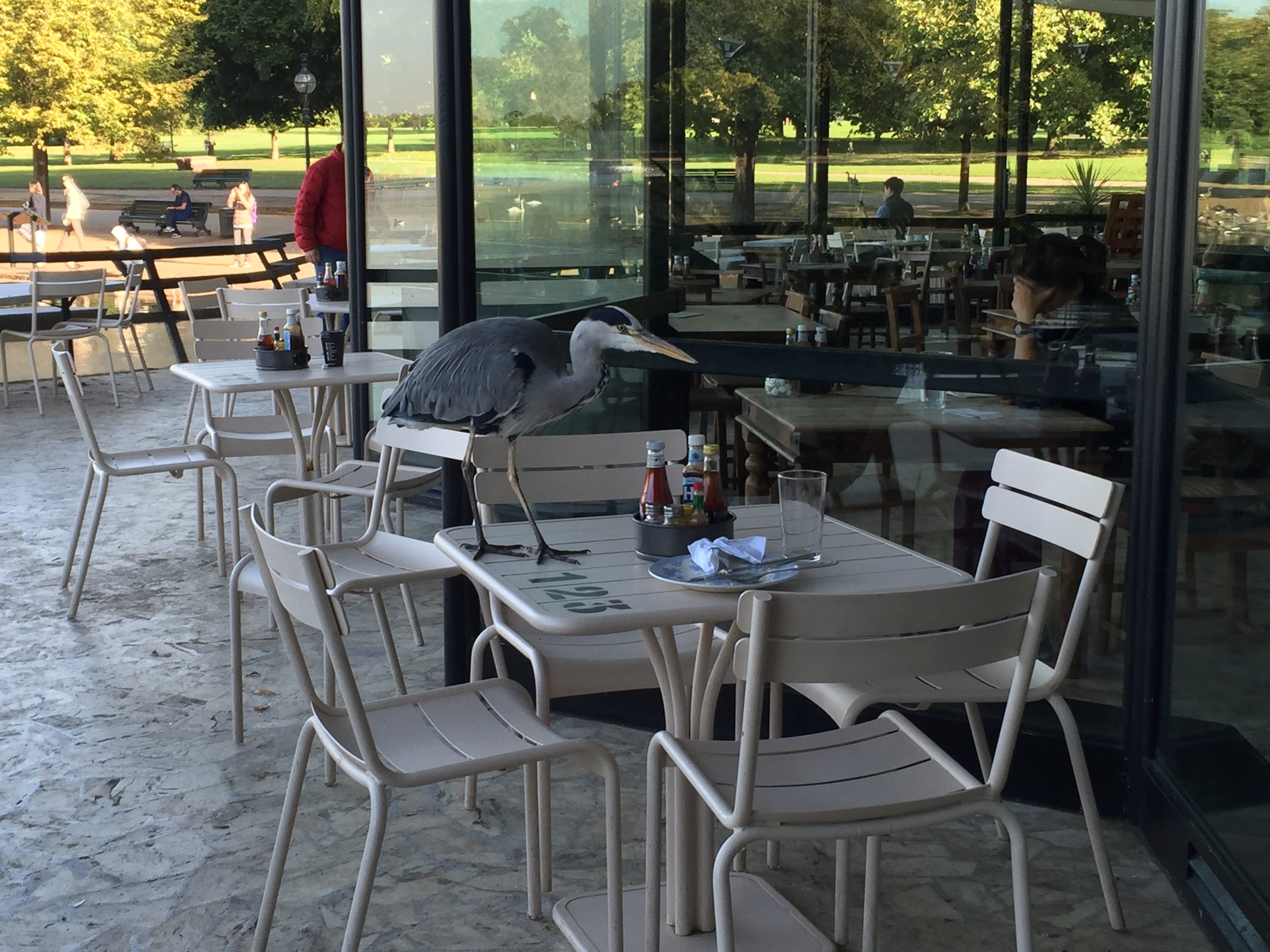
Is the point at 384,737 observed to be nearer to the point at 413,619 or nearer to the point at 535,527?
the point at 535,527

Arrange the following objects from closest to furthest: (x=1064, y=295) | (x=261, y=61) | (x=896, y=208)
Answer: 1. (x=1064, y=295)
2. (x=896, y=208)
3. (x=261, y=61)

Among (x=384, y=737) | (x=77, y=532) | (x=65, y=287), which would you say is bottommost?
(x=77, y=532)

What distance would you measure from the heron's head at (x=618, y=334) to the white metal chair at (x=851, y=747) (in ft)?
2.36

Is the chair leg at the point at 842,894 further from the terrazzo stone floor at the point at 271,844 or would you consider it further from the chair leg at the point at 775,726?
the chair leg at the point at 775,726

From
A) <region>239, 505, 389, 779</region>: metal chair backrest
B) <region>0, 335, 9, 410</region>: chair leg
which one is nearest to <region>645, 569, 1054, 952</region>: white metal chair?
<region>239, 505, 389, 779</region>: metal chair backrest

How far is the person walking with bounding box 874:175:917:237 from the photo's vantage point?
8062 mm

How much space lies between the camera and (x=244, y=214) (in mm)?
21094

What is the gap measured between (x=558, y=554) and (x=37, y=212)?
20.5m

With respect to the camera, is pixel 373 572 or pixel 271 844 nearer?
pixel 271 844

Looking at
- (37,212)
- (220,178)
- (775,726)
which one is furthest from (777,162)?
(220,178)

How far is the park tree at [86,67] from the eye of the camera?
22.3 m

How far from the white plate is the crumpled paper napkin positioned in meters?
0.02

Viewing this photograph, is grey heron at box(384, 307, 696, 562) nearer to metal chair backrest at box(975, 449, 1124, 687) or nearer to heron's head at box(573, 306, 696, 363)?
heron's head at box(573, 306, 696, 363)

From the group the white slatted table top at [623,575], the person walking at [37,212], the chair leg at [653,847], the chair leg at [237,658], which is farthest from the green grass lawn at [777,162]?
the person walking at [37,212]
